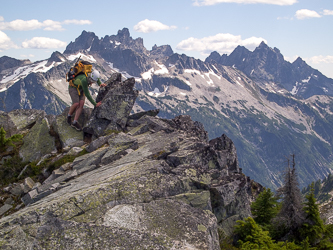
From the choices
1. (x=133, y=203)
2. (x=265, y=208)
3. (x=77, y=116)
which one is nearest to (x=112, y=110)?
(x=77, y=116)

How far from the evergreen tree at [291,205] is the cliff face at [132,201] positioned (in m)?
2.61

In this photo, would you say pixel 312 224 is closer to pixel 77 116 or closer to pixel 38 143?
pixel 77 116

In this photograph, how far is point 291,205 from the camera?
1866 centimetres

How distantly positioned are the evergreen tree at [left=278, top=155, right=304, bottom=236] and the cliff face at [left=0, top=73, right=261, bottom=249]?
2612 millimetres

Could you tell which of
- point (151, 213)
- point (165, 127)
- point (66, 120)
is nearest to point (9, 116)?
point (66, 120)

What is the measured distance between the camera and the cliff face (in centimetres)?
Result: 1088

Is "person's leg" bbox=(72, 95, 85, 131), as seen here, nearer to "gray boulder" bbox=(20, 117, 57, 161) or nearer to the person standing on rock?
the person standing on rock

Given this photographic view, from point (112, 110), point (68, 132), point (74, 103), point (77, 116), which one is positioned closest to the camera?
point (68, 132)

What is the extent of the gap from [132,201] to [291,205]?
38.8 ft

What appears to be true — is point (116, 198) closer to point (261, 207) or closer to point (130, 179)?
point (130, 179)

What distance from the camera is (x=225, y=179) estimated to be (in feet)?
62.1

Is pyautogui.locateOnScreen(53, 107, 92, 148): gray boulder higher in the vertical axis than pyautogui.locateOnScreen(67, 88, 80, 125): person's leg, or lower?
lower

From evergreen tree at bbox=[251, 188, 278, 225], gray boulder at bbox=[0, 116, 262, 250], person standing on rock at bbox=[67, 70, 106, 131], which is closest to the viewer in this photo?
gray boulder at bbox=[0, 116, 262, 250]

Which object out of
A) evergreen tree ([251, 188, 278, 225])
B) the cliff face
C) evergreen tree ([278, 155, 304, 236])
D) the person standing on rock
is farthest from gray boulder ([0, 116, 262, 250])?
the person standing on rock
